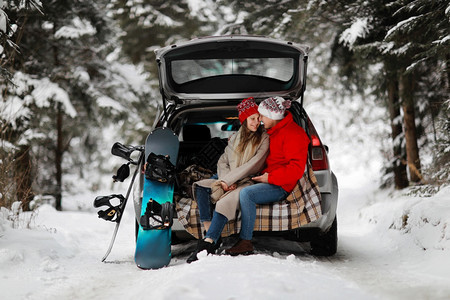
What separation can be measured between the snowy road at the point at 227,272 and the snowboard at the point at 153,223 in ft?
0.48

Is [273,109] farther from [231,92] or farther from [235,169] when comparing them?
[231,92]

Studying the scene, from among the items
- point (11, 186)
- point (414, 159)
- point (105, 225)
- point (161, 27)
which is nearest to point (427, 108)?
point (414, 159)

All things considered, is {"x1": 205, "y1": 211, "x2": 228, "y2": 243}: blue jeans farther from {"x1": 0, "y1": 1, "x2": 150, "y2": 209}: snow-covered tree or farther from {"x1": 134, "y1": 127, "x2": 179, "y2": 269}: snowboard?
{"x1": 0, "y1": 1, "x2": 150, "y2": 209}: snow-covered tree

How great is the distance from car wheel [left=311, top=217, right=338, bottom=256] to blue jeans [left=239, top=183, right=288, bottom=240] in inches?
35.5

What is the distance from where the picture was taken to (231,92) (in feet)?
16.7

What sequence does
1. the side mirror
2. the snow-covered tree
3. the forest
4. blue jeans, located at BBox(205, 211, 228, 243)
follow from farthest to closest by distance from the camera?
the snow-covered tree, the forest, the side mirror, blue jeans, located at BBox(205, 211, 228, 243)

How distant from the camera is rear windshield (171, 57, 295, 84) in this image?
502cm

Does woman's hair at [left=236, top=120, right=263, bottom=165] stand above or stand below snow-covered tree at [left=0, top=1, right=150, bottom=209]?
below

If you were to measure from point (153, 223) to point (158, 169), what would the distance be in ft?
1.66

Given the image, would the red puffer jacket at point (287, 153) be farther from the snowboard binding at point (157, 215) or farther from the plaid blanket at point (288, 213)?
the snowboard binding at point (157, 215)

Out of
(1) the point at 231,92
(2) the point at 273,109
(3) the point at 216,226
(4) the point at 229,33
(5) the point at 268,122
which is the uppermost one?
(4) the point at 229,33

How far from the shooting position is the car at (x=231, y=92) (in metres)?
4.51

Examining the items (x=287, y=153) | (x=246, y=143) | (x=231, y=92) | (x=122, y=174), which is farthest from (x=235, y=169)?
(x=122, y=174)

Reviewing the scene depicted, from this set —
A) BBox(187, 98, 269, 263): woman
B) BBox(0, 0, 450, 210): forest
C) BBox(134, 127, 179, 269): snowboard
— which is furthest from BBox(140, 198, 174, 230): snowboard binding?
BBox(0, 0, 450, 210): forest
